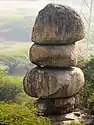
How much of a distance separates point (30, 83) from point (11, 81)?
63.2ft

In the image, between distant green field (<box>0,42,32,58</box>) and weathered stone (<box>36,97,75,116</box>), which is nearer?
weathered stone (<box>36,97,75,116</box>)

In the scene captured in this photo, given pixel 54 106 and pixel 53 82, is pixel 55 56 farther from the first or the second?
pixel 54 106

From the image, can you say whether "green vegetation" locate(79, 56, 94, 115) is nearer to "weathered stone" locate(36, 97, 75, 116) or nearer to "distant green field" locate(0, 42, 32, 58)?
"weathered stone" locate(36, 97, 75, 116)

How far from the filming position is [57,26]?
985 inches

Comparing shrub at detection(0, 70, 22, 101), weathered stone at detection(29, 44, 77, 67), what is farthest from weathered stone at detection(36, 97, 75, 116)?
shrub at detection(0, 70, 22, 101)

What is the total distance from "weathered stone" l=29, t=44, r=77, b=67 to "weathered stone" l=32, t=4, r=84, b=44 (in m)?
0.42

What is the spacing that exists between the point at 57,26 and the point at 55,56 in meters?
2.06

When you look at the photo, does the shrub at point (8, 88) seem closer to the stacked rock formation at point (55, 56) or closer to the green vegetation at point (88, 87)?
the green vegetation at point (88, 87)

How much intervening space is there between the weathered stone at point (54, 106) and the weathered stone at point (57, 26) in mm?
4204

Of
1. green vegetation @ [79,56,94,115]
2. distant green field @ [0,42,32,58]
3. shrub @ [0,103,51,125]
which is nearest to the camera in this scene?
shrub @ [0,103,51,125]

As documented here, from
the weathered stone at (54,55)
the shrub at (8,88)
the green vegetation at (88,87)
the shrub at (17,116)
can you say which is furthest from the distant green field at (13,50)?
the shrub at (17,116)

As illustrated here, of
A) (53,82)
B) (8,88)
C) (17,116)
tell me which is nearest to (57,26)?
(53,82)

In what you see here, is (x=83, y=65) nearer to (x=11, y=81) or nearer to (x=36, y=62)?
(x=36, y=62)

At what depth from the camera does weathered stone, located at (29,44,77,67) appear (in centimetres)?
2508
